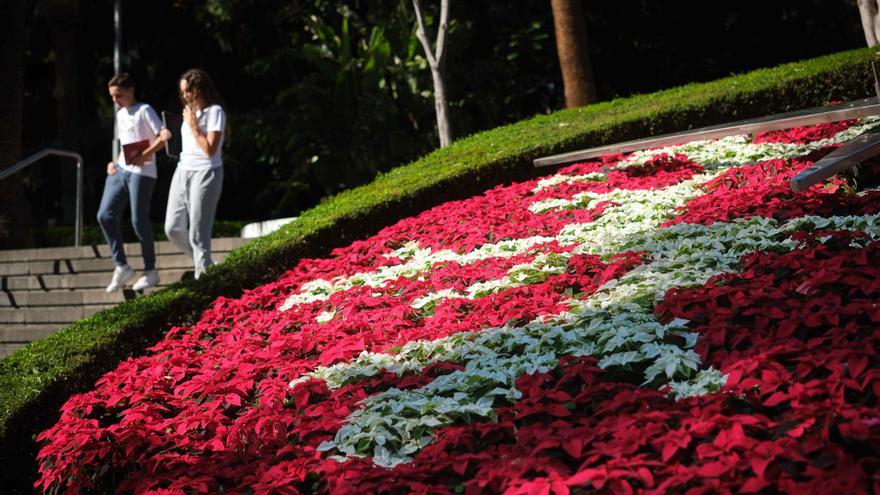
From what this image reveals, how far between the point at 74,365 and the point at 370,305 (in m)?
1.82

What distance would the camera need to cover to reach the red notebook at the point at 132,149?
303 inches

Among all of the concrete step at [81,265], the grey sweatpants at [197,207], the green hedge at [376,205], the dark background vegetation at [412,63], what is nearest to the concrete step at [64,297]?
the concrete step at [81,265]

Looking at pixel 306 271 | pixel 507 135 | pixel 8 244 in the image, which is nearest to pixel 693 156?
pixel 507 135

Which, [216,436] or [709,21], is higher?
[709,21]

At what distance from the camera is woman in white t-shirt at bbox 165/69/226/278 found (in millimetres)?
7469

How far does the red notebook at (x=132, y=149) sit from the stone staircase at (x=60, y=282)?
1317mm

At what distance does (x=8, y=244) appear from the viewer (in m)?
12.0

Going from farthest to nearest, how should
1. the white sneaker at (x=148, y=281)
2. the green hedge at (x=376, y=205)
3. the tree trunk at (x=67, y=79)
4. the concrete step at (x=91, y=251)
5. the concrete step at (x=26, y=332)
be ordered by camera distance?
1. the tree trunk at (x=67, y=79)
2. the concrete step at (x=91, y=251)
3. the concrete step at (x=26, y=332)
4. the white sneaker at (x=148, y=281)
5. the green hedge at (x=376, y=205)

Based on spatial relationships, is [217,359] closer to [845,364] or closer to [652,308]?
[652,308]

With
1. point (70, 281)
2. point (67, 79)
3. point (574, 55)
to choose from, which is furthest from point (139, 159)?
point (67, 79)

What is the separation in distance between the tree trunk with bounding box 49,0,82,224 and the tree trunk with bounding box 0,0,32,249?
18.1 ft

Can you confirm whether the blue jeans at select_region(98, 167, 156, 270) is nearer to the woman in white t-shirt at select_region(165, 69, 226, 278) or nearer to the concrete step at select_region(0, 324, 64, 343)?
the woman in white t-shirt at select_region(165, 69, 226, 278)

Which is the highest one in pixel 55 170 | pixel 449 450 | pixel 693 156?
pixel 55 170

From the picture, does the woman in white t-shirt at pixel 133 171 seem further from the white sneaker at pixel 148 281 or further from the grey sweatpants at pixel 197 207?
the grey sweatpants at pixel 197 207
